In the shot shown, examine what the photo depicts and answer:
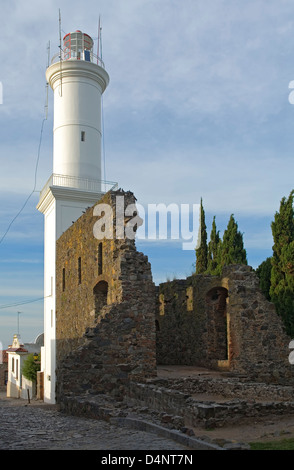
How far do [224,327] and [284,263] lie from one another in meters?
3.10

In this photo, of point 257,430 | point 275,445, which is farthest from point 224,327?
point 275,445

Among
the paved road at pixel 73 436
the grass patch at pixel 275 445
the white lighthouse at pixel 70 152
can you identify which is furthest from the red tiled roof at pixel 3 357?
the grass patch at pixel 275 445

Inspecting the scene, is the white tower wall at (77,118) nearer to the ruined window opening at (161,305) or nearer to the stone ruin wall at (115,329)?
the ruined window opening at (161,305)

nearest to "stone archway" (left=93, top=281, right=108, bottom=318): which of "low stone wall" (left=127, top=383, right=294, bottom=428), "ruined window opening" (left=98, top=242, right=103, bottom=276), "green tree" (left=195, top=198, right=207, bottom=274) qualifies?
"ruined window opening" (left=98, top=242, right=103, bottom=276)

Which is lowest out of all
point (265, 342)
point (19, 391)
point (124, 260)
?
point (19, 391)

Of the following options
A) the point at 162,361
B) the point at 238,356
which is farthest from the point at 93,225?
the point at 162,361

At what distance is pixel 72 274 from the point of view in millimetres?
18734

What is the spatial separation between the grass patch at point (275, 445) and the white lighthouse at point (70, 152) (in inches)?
667

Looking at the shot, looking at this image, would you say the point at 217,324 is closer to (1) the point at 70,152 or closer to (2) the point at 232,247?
(2) the point at 232,247

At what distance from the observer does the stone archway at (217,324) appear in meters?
17.6

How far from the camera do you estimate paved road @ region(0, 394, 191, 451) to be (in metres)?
6.84
